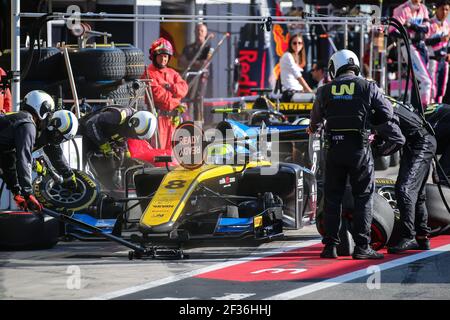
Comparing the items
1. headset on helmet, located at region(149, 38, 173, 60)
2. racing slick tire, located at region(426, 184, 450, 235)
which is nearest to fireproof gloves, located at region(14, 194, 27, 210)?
racing slick tire, located at region(426, 184, 450, 235)

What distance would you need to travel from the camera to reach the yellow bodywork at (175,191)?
10375mm

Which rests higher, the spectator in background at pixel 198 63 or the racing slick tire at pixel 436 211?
the spectator in background at pixel 198 63

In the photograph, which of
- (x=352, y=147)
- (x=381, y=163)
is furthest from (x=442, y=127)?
(x=381, y=163)

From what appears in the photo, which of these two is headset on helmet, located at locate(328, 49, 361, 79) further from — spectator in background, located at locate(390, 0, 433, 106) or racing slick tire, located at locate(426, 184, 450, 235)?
spectator in background, located at locate(390, 0, 433, 106)

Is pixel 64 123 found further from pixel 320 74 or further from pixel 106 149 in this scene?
pixel 320 74

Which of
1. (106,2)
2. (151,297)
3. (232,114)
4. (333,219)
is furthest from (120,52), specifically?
(151,297)

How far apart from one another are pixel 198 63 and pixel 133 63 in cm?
593

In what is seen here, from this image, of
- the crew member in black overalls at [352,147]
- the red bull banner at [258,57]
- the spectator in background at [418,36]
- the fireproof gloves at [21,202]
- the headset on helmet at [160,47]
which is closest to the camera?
the crew member in black overalls at [352,147]

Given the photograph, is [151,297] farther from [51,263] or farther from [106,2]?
[106,2]

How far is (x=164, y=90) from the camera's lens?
15.5m

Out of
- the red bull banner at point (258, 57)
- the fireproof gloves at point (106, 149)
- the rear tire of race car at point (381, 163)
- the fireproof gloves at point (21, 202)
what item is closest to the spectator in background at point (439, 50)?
the rear tire of race car at point (381, 163)

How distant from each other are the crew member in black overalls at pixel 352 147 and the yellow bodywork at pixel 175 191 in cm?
135

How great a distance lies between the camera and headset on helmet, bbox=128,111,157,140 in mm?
13461

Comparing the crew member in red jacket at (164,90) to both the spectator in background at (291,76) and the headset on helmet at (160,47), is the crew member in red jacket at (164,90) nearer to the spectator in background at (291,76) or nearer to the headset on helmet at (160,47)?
the headset on helmet at (160,47)
